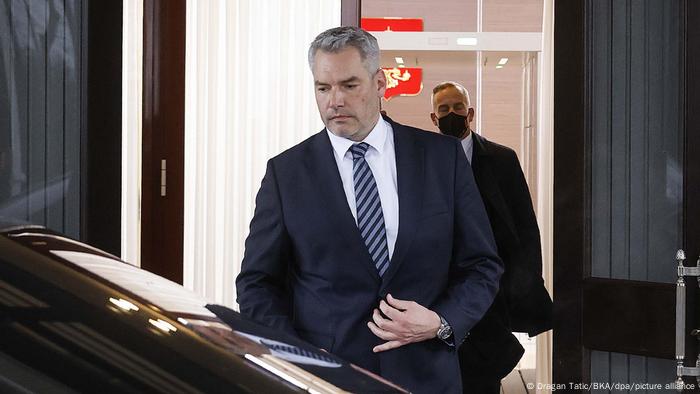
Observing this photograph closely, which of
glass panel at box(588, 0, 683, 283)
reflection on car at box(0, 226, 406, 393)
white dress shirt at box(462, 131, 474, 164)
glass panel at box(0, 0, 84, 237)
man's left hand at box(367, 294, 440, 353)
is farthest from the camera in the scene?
white dress shirt at box(462, 131, 474, 164)

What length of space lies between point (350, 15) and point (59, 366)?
10.1 feet

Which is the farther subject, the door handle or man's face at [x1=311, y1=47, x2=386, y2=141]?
the door handle

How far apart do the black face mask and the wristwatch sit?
6.23 ft

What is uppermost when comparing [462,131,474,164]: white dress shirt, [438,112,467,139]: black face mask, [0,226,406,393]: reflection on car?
[438,112,467,139]: black face mask

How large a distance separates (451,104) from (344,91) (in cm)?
192

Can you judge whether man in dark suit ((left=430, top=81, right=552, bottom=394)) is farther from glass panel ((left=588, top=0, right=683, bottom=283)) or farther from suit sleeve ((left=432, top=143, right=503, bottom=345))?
suit sleeve ((left=432, top=143, right=503, bottom=345))

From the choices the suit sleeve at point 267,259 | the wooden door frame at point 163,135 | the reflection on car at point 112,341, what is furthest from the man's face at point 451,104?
the reflection on car at point 112,341

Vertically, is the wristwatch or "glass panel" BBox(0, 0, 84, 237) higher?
"glass panel" BBox(0, 0, 84, 237)

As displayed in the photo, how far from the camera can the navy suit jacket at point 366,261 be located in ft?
5.57

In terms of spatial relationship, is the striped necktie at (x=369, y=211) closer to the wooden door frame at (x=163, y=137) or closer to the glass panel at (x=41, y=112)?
the glass panel at (x=41, y=112)

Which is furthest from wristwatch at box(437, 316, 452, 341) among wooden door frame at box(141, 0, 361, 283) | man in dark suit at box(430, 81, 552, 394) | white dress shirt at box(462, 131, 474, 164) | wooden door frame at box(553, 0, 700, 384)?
wooden door frame at box(141, 0, 361, 283)

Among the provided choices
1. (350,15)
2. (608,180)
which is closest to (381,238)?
(608,180)

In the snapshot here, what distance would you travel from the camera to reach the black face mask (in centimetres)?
353

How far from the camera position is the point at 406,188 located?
5.74ft
